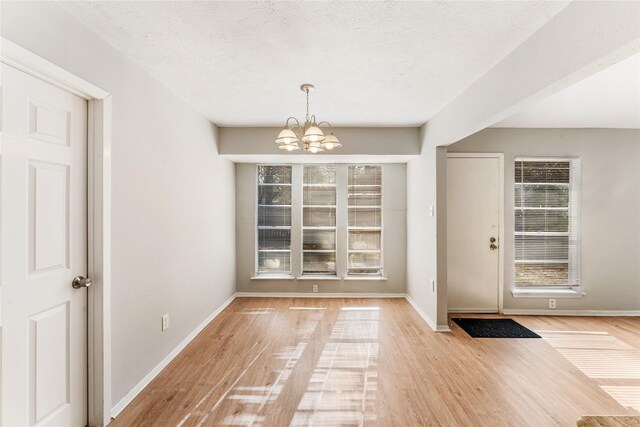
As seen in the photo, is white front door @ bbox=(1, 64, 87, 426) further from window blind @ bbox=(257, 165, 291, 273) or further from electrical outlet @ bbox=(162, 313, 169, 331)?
window blind @ bbox=(257, 165, 291, 273)

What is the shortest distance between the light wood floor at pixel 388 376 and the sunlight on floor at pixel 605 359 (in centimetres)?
1

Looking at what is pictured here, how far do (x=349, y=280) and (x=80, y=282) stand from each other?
371cm

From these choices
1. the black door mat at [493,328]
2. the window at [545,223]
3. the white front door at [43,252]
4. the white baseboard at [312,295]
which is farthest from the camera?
the white baseboard at [312,295]

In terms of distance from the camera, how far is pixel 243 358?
9.45 ft

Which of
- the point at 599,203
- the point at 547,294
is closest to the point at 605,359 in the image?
the point at 547,294

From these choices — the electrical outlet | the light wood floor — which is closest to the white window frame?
the light wood floor

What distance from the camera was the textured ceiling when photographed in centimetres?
168

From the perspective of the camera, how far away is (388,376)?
8.44 ft

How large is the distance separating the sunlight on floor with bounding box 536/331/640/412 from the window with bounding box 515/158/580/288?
92cm

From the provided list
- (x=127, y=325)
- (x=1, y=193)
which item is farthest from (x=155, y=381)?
(x=1, y=193)

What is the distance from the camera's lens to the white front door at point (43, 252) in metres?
1.48

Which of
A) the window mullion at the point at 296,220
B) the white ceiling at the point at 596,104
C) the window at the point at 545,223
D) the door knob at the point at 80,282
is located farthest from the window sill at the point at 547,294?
the door knob at the point at 80,282

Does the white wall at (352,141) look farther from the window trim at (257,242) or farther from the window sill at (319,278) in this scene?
the window sill at (319,278)

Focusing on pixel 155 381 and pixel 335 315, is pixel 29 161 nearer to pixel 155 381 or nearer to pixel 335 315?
pixel 155 381
